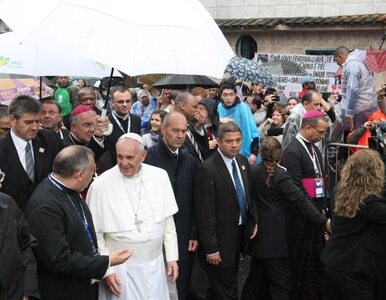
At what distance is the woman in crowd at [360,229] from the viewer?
5676 millimetres

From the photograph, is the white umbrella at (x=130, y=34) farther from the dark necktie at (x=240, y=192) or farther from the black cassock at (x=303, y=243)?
the black cassock at (x=303, y=243)

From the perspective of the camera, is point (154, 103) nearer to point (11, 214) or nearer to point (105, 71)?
point (105, 71)

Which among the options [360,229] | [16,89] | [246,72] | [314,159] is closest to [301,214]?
[314,159]

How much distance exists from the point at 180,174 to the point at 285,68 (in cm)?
905

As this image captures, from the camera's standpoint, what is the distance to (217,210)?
662cm

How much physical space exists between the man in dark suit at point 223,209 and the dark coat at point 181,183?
0.09 meters

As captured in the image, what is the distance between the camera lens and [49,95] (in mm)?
10250

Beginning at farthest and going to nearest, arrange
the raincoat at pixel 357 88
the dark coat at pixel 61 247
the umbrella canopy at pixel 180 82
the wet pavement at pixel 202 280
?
the umbrella canopy at pixel 180 82
the raincoat at pixel 357 88
the wet pavement at pixel 202 280
the dark coat at pixel 61 247

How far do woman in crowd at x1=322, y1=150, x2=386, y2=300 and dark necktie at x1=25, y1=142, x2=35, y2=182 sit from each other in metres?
2.70

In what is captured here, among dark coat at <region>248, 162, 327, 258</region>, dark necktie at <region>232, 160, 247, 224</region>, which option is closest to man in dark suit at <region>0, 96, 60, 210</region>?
Answer: dark necktie at <region>232, 160, 247, 224</region>

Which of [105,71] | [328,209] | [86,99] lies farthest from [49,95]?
[328,209]

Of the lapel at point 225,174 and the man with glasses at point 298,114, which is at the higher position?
the man with glasses at point 298,114

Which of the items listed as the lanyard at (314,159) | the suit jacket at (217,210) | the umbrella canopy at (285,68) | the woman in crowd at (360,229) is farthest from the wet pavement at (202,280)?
the umbrella canopy at (285,68)

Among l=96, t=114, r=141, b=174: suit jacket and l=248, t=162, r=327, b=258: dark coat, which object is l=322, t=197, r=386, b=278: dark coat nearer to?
l=248, t=162, r=327, b=258: dark coat
